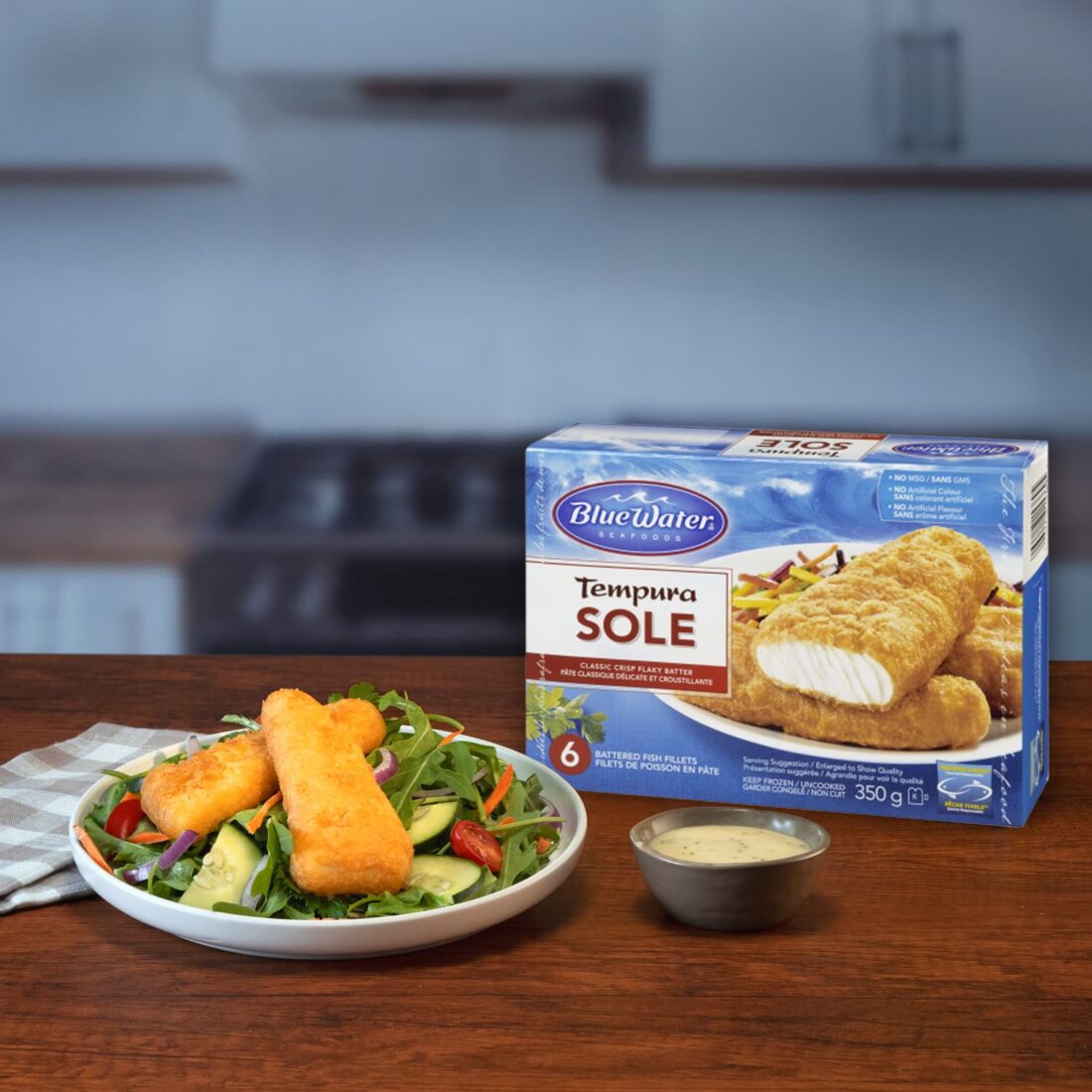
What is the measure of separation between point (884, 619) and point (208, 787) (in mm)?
518

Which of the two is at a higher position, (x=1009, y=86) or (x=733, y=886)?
(x=1009, y=86)

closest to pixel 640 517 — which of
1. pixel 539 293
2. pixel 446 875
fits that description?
pixel 446 875

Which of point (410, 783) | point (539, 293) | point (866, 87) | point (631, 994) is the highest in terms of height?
point (866, 87)

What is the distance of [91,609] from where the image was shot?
2.49 meters

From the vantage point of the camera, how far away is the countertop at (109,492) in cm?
247

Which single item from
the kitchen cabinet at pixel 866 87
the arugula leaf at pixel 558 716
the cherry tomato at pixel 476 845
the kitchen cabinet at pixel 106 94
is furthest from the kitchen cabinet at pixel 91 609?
the cherry tomato at pixel 476 845

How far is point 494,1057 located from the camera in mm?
771

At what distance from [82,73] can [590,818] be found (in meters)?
1.90

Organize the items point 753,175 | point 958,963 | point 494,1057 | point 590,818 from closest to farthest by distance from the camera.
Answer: point 494,1057 → point 958,963 → point 590,818 → point 753,175

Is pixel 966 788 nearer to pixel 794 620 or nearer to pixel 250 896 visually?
pixel 794 620

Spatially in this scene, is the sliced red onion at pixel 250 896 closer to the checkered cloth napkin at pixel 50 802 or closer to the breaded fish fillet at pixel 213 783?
the breaded fish fillet at pixel 213 783

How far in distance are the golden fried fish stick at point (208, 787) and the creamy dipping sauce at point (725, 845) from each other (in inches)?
10.7

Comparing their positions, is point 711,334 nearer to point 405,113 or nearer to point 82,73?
point 405,113

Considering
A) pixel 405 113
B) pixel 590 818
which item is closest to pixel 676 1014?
pixel 590 818
